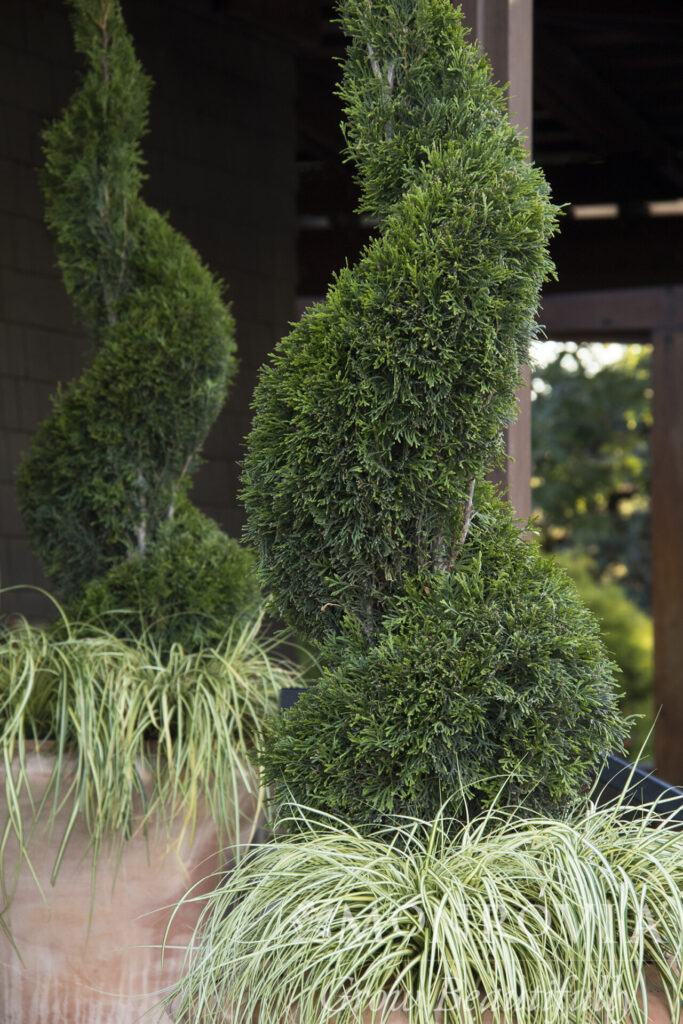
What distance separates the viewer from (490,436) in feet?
5.00

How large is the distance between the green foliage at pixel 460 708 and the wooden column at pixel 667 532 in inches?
145

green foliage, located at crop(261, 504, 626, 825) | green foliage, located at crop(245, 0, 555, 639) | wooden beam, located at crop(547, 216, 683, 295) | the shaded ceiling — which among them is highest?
the shaded ceiling

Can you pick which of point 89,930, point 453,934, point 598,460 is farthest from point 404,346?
point 598,460

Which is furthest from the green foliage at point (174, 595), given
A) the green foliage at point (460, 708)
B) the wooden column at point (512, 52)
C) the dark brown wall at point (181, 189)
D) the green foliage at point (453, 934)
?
the dark brown wall at point (181, 189)

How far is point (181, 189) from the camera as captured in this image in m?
4.05

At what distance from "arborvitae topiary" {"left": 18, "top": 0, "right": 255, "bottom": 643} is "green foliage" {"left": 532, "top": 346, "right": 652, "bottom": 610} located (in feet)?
21.1

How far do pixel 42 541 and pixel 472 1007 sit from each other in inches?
65.0

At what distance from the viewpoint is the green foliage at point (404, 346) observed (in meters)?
1.47

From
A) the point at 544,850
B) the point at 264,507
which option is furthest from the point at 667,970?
the point at 264,507

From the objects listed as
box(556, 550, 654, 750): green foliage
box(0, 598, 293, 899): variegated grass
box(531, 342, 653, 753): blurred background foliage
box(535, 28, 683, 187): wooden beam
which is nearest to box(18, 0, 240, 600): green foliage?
box(0, 598, 293, 899): variegated grass

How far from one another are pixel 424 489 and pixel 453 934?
63 cm

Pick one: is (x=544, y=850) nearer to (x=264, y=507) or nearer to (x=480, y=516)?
(x=480, y=516)

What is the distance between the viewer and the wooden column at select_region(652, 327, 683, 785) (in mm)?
4969

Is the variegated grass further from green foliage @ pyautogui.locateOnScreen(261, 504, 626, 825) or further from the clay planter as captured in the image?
green foliage @ pyautogui.locateOnScreen(261, 504, 626, 825)
